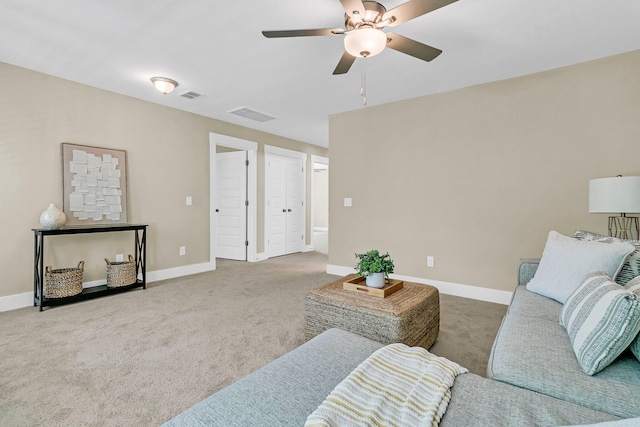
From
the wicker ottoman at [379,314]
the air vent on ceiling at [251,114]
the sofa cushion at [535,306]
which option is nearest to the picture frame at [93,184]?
the air vent on ceiling at [251,114]

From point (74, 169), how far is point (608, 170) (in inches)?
207

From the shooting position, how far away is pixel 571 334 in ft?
4.31

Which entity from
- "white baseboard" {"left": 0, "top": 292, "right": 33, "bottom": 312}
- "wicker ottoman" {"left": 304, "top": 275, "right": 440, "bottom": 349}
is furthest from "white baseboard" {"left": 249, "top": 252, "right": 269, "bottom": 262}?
"wicker ottoman" {"left": 304, "top": 275, "right": 440, "bottom": 349}

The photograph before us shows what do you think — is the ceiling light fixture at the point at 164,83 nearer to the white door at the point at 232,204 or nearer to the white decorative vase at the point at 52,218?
the white decorative vase at the point at 52,218

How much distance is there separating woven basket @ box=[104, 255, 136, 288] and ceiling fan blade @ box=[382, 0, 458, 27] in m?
3.60

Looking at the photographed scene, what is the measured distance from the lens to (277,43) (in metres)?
2.55

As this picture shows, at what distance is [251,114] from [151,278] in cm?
263

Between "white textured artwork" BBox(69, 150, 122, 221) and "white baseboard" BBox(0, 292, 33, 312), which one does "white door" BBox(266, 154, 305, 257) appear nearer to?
"white textured artwork" BBox(69, 150, 122, 221)

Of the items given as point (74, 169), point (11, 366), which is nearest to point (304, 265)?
point (74, 169)

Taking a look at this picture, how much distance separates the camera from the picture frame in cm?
338

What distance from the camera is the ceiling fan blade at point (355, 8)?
165 centimetres

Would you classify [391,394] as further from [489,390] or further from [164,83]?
[164,83]

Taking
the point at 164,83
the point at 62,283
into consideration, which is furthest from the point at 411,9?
the point at 62,283

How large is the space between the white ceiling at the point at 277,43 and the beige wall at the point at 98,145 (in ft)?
0.82
